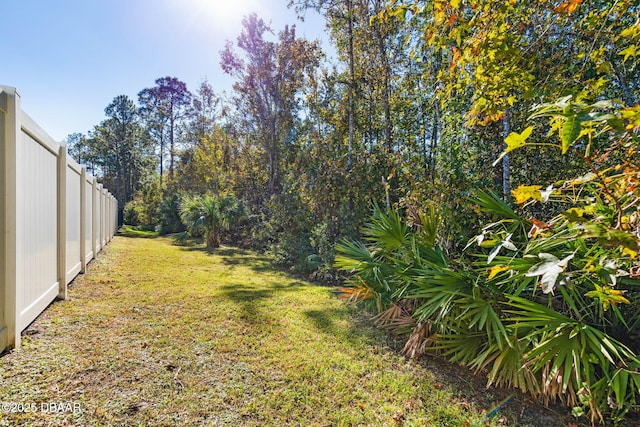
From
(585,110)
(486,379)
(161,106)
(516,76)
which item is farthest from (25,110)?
(161,106)

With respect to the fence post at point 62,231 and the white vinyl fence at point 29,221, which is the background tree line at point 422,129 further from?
the fence post at point 62,231

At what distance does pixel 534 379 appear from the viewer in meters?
2.38

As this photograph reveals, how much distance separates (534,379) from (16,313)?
423 centimetres

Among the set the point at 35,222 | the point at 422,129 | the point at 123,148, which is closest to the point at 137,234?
the point at 35,222

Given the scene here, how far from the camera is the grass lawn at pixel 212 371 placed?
2.03 metres

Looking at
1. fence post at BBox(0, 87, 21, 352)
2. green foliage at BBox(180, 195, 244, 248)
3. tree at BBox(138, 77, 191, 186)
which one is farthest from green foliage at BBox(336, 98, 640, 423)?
tree at BBox(138, 77, 191, 186)

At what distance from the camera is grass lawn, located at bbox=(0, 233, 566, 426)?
2033 millimetres

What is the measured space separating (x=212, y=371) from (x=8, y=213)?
80.6 inches

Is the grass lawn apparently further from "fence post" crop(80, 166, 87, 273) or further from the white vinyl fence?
"fence post" crop(80, 166, 87, 273)

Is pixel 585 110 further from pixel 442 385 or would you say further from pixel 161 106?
pixel 161 106

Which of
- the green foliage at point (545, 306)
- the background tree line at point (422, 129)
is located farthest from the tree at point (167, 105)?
the green foliage at point (545, 306)

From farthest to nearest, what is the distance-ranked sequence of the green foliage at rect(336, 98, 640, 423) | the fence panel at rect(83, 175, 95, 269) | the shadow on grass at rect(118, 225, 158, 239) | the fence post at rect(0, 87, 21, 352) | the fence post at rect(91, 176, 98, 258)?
1. the shadow on grass at rect(118, 225, 158, 239)
2. the fence post at rect(91, 176, 98, 258)
3. the fence panel at rect(83, 175, 95, 269)
4. the fence post at rect(0, 87, 21, 352)
5. the green foliage at rect(336, 98, 640, 423)

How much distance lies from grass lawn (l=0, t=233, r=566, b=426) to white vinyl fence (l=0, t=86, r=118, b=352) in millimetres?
281

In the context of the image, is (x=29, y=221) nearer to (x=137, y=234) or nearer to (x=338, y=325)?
(x=338, y=325)
